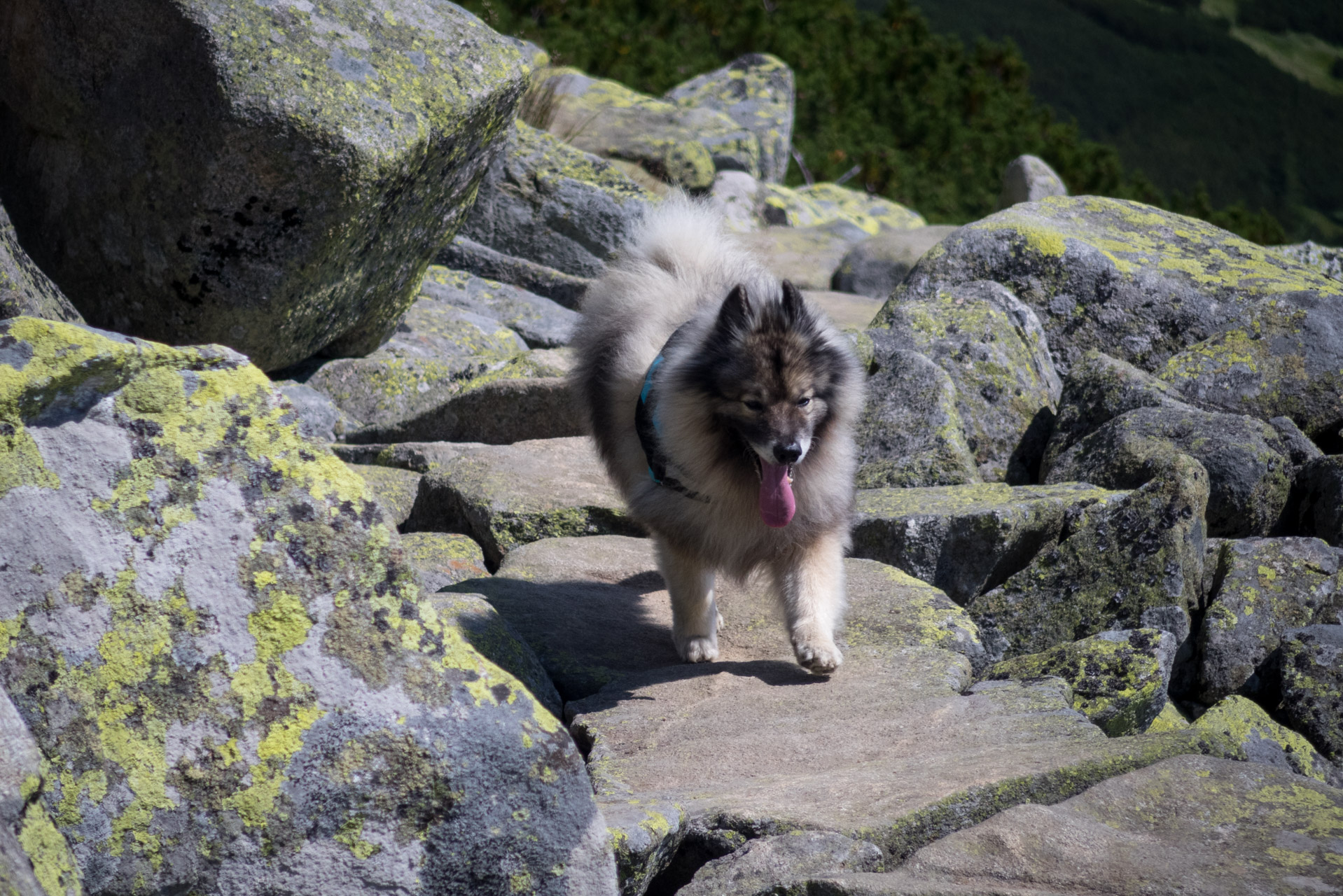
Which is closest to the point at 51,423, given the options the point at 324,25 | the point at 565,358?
the point at 324,25

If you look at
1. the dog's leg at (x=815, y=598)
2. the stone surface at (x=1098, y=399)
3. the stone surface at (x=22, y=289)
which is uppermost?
the stone surface at (x=22, y=289)

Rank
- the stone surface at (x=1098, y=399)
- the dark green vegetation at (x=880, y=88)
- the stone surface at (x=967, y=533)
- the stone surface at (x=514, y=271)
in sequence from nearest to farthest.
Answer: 1. the stone surface at (x=967, y=533)
2. the stone surface at (x=1098, y=399)
3. the stone surface at (x=514, y=271)
4. the dark green vegetation at (x=880, y=88)

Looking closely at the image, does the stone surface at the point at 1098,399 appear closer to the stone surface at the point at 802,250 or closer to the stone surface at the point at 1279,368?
the stone surface at the point at 1279,368

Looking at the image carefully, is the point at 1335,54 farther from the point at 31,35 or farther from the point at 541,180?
the point at 31,35

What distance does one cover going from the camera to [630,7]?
22578 mm

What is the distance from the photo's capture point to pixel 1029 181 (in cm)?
2030

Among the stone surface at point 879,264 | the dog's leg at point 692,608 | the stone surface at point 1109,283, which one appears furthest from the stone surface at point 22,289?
the stone surface at point 879,264

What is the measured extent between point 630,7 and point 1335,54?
1439 inches

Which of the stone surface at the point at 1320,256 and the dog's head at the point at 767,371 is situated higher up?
the dog's head at the point at 767,371

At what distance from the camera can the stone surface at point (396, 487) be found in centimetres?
566

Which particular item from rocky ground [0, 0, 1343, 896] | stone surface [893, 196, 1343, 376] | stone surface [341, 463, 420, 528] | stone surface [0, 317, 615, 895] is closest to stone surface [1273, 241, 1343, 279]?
rocky ground [0, 0, 1343, 896]

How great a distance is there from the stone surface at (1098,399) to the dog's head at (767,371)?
2.45 metres

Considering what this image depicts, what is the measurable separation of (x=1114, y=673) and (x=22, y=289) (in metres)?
4.27

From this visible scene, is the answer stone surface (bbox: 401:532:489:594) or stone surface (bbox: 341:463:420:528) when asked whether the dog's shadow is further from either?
stone surface (bbox: 341:463:420:528)
